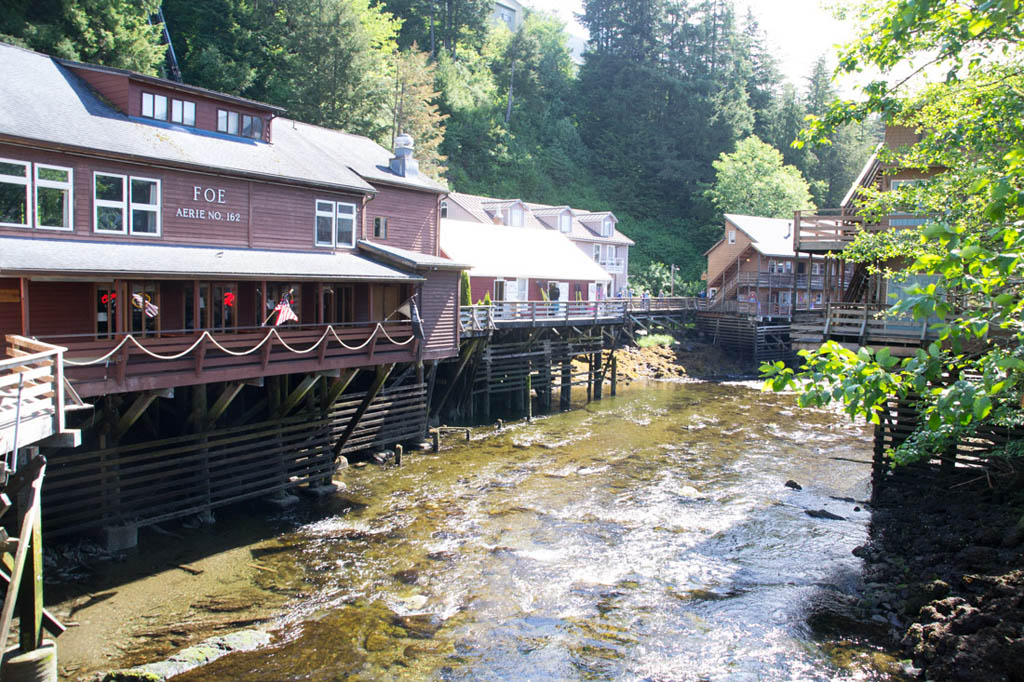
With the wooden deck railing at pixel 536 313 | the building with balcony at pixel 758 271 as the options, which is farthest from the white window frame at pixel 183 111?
the building with balcony at pixel 758 271

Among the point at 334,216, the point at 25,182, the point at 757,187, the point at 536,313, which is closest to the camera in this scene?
the point at 25,182

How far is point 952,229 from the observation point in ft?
18.6

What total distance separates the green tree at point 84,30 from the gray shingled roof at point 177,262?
19.3 meters

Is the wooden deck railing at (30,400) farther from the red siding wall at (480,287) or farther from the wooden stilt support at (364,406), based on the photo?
the red siding wall at (480,287)

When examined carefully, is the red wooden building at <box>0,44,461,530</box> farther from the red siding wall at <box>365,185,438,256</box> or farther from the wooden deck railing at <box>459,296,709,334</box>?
the wooden deck railing at <box>459,296,709,334</box>

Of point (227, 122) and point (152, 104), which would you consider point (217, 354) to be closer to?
point (152, 104)

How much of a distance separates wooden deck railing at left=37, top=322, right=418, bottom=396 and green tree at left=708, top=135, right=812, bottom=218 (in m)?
53.1

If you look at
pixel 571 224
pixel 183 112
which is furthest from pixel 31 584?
pixel 571 224

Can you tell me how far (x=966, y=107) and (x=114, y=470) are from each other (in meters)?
18.2

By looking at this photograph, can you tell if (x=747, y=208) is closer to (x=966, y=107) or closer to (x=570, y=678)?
(x=966, y=107)

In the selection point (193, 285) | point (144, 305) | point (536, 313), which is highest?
point (193, 285)

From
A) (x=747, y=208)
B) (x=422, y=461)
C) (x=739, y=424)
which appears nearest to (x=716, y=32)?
(x=747, y=208)

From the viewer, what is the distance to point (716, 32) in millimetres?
82250

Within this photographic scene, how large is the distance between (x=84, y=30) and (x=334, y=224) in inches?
769
